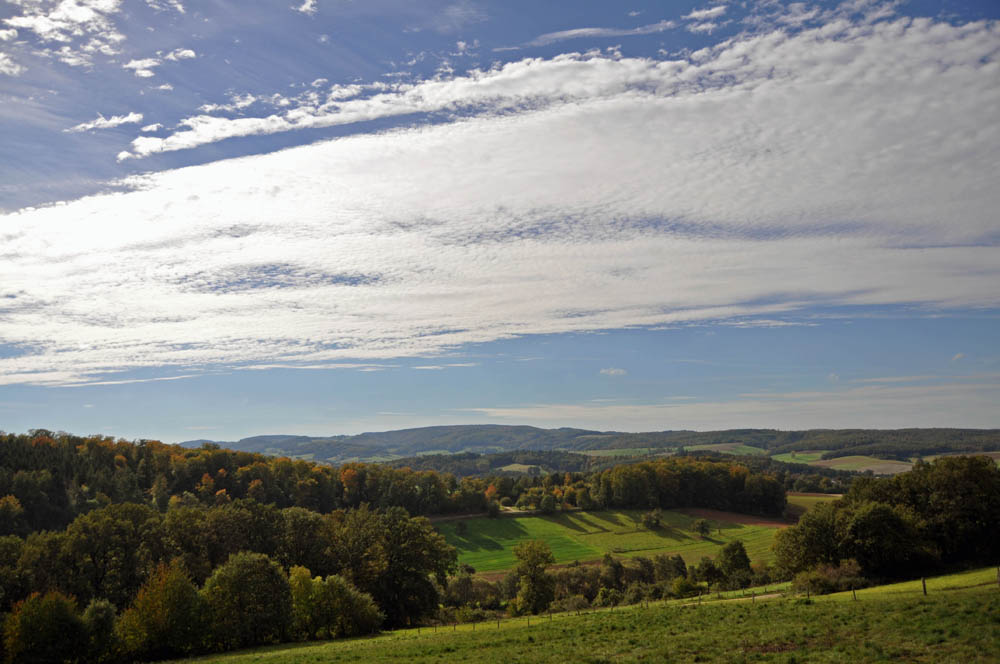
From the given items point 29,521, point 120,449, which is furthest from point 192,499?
point 120,449

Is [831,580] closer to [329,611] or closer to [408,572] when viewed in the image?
[408,572]

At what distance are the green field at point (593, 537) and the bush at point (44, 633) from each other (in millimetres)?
59578

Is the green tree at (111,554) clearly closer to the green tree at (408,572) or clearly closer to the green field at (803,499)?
the green tree at (408,572)

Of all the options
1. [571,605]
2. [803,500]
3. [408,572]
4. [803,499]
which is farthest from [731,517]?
[408,572]

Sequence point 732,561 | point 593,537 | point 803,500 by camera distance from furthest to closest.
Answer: point 803,500 < point 593,537 < point 732,561

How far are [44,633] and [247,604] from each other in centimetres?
1336

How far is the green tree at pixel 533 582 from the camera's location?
66250mm

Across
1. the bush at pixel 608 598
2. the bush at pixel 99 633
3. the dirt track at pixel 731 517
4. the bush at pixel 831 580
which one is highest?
the bush at pixel 831 580

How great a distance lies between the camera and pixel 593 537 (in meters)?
110

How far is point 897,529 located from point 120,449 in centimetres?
13304

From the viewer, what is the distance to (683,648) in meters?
26.0

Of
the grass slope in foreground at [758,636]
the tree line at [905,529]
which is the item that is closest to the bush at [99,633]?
the grass slope in foreground at [758,636]

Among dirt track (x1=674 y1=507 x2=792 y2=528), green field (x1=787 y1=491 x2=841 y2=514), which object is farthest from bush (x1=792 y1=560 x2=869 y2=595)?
green field (x1=787 y1=491 x2=841 y2=514)

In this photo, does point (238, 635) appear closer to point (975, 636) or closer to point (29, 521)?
point (975, 636)
